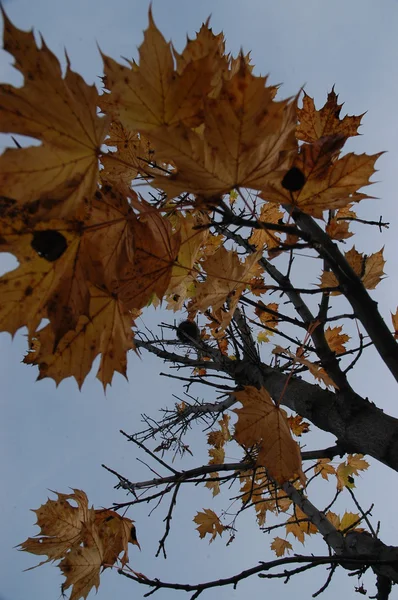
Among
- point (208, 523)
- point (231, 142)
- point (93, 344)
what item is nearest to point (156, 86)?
point (231, 142)

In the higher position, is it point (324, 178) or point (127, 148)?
point (127, 148)

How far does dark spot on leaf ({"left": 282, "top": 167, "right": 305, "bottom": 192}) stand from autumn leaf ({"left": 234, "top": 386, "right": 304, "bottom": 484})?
2.47 feet

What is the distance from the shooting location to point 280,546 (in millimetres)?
3477

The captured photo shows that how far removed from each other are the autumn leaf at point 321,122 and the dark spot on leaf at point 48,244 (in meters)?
0.99

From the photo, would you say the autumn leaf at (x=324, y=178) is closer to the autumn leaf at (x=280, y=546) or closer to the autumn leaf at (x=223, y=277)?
the autumn leaf at (x=223, y=277)

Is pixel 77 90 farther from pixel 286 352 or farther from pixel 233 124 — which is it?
pixel 286 352

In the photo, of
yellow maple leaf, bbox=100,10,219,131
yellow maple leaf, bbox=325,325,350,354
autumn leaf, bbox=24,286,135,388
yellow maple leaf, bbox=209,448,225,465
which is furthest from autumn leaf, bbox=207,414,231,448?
yellow maple leaf, bbox=100,10,219,131

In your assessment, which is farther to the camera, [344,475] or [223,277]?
[344,475]

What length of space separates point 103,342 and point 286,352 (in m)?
0.94

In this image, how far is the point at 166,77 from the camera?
2.59ft

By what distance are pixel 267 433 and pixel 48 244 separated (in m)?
1.04

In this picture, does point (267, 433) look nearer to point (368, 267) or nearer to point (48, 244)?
point (368, 267)

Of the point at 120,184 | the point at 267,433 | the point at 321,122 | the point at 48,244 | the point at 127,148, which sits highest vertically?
the point at 127,148

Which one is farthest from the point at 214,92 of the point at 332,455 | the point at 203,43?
the point at 332,455
